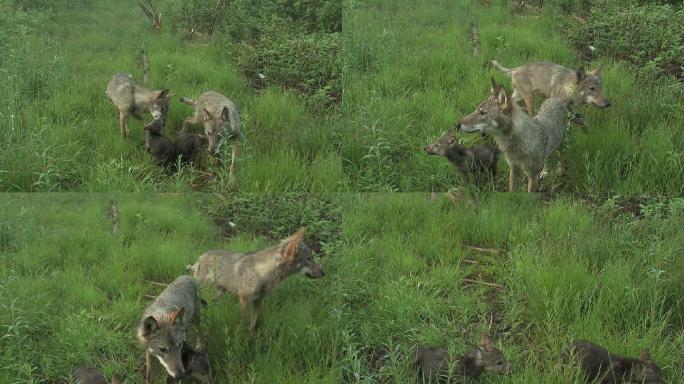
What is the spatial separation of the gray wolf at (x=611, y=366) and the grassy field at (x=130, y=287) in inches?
83.7

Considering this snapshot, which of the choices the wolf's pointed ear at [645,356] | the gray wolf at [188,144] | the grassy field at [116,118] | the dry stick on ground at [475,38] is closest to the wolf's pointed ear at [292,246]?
the grassy field at [116,118]

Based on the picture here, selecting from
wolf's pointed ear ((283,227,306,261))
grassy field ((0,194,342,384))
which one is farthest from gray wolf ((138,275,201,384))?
wolf's pointed ear ((283,227,306,261))

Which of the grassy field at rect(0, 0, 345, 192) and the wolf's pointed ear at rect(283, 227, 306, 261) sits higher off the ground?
the grassy field at rect(0, 0, 345, 192)

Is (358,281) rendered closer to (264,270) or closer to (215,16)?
(264,270)

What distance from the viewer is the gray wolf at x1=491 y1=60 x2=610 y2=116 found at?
24.2 ft

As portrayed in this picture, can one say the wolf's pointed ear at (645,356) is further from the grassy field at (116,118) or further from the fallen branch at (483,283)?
the grassy field at (116,118)

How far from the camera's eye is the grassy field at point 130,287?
6043mm

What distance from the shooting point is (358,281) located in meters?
6.73

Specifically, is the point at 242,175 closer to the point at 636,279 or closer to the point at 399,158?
the point at 399,158

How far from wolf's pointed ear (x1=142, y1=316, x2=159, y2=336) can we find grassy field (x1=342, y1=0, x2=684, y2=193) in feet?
8.49

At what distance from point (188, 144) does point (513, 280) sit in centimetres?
384

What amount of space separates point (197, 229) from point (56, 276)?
158cm

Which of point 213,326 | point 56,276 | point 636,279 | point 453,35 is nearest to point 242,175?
point 213,326

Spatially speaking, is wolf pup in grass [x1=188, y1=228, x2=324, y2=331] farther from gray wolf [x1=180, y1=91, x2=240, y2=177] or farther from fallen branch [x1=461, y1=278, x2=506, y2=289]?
fallen branch [x1=461, y1=278, x2=506, y2=289]
